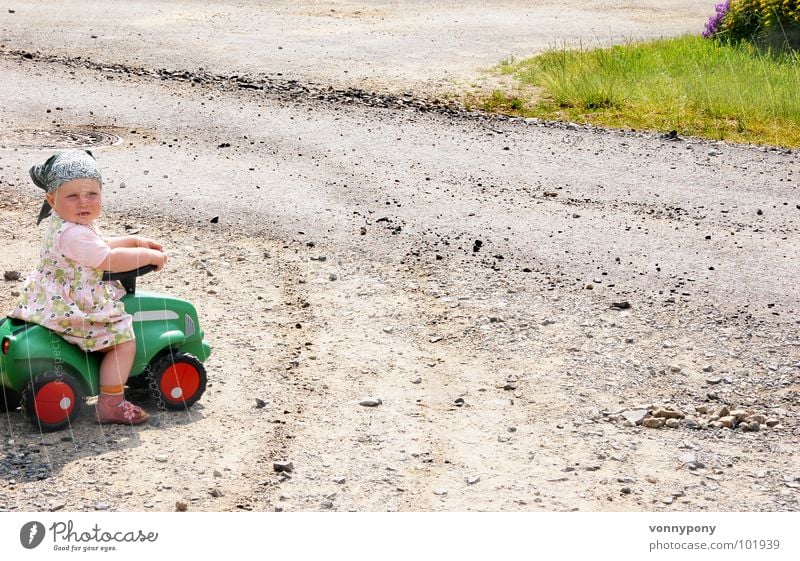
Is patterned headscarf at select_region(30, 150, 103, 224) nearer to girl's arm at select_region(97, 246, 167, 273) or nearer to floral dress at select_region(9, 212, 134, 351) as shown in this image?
floral dress at select_region(9, 212, 134, 351)

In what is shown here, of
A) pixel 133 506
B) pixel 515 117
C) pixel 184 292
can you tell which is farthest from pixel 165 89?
pixel 133 506

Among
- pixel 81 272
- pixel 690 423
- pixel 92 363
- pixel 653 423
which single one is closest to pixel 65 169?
pixel 81 272

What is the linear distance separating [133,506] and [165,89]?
31.1 ft

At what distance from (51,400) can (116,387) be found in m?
0.30

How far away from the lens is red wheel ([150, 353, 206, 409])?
5738 mm

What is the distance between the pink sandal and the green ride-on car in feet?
0.23

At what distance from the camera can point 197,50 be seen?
15.7 m

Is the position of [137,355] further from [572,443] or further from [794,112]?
[794,112]

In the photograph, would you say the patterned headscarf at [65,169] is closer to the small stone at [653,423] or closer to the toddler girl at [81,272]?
the toddler girl at [81,272]

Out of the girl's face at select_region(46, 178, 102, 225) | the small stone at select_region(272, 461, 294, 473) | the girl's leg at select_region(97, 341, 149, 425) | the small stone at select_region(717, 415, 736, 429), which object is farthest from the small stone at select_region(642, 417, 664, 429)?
the girl's face at select_region(46, 178, 102, 225)

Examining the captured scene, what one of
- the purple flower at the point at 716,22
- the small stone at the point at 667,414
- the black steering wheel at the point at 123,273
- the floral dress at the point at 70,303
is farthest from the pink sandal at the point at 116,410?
the purple flower at the point at 716,22

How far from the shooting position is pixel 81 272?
5.46 meters

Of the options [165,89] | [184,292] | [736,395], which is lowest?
[736,395]

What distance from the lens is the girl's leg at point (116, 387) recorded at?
18.1ft
